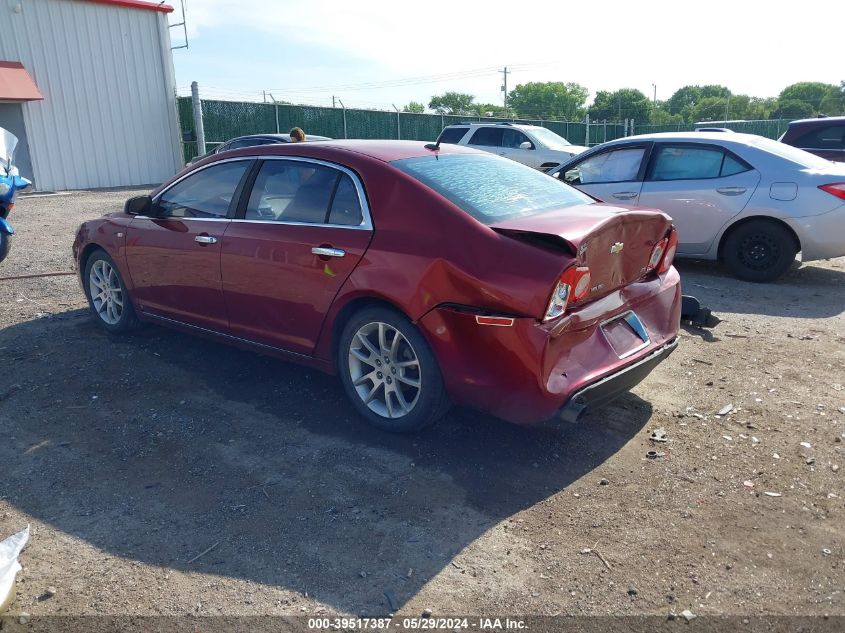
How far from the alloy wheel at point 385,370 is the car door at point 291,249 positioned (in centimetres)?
32

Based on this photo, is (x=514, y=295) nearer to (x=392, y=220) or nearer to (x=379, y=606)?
(x=392, y=220)

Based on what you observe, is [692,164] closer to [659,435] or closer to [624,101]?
[659,435]

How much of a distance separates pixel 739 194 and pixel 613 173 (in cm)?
151

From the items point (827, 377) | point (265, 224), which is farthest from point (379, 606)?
point (827, 377)

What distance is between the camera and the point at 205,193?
500cm

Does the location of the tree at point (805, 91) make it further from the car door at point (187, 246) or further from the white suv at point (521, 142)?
the car door at point (187, 246)

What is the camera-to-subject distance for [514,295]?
334cm

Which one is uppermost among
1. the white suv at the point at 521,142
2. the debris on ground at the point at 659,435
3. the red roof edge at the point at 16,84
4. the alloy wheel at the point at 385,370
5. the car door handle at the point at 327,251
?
the red roof edge at the point at 16,84

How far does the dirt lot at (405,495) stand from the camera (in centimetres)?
275

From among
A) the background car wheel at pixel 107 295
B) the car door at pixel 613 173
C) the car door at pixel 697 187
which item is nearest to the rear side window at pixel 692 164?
the car door at pixel 697 187

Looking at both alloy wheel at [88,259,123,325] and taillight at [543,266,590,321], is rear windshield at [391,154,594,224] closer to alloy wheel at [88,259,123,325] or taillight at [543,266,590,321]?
taillight at [543,266,590,321]

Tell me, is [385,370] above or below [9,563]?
above

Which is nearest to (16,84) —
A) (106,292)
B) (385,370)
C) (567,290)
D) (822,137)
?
(106,292)

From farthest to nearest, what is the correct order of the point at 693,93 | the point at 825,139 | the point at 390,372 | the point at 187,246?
1. the point at 693,93
2. the point at 825,139
3. the point at 187,246
4. the point at 390,372
